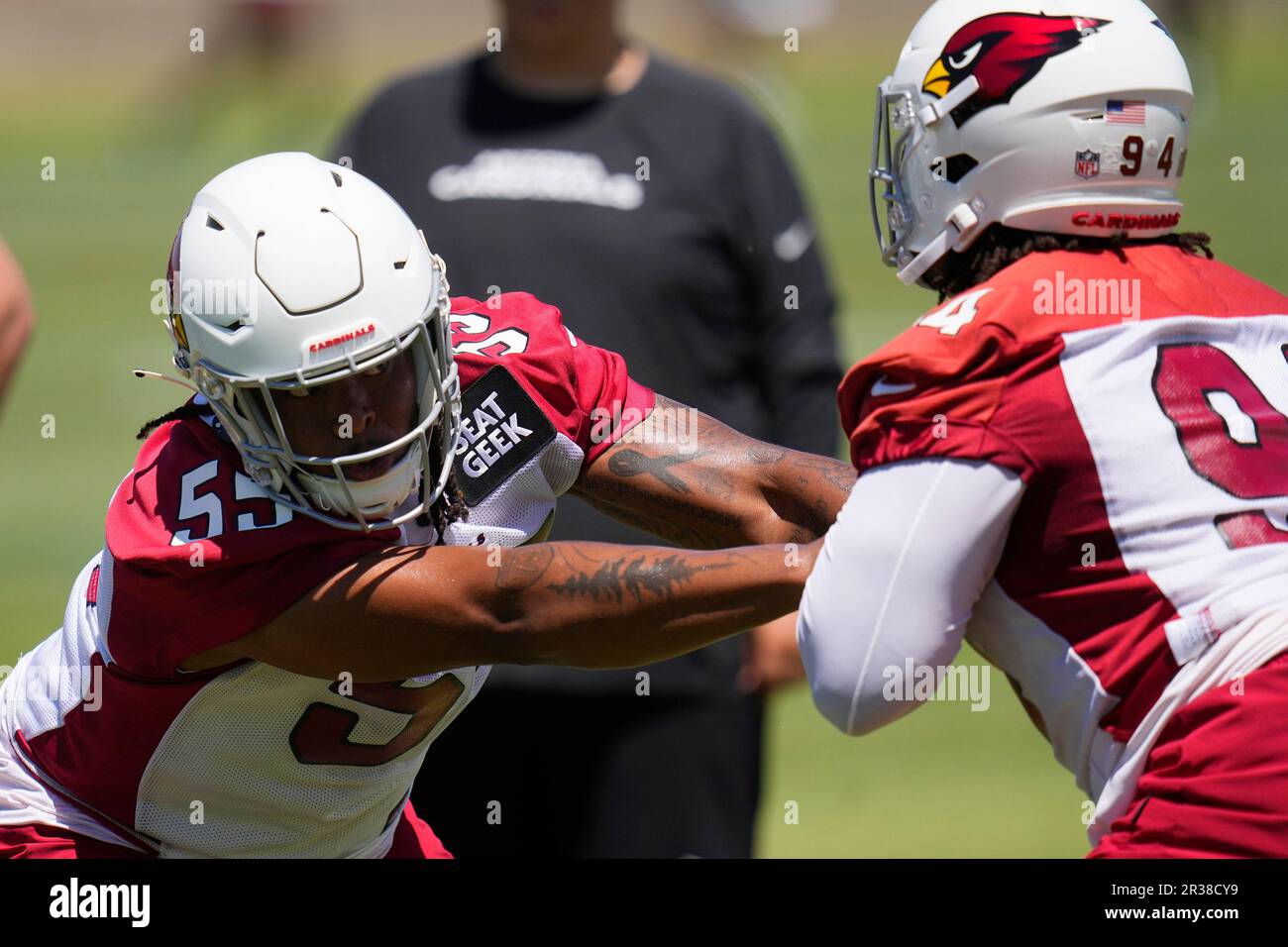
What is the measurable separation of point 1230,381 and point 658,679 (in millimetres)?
1883

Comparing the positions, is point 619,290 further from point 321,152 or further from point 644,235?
point 321,152

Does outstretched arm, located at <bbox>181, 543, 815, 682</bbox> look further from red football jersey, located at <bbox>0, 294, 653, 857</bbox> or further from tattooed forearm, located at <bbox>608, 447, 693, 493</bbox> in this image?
tattooed forearm, located at <bbox>608, 447, 693, 493</bbox>

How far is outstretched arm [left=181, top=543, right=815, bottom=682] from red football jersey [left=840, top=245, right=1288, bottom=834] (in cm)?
30

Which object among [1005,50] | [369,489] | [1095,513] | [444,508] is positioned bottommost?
[444,508]

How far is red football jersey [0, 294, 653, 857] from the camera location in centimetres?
240

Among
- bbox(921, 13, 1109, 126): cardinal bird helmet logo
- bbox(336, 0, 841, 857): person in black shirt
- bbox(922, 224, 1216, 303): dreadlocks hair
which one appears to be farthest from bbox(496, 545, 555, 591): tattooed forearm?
bbox(336, 0, 841, 857): person in black shirt

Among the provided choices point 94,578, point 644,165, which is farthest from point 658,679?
point 94,578

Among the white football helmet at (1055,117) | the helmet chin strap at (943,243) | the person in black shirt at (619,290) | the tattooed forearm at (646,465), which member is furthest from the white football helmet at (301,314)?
the person in black shirt at (619,290)

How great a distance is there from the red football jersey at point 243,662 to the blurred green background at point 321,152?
2.43 metres

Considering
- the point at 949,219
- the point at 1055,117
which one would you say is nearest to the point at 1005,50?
the point at 1055,117

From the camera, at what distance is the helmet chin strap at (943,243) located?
243cm

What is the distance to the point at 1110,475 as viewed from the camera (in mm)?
2143

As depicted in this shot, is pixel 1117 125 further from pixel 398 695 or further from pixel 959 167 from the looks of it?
pixel 398 695

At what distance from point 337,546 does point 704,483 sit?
0.73 metres
